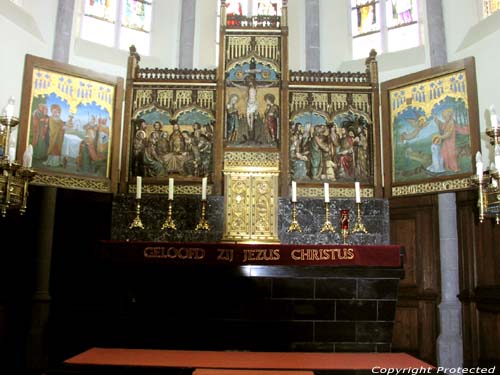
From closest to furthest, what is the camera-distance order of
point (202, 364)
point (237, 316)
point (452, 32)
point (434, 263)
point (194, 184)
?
point (202, 364), point (237, 316), point (194, 184), point (434, 263), point (452, 32)

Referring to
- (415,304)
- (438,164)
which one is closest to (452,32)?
(438,164)

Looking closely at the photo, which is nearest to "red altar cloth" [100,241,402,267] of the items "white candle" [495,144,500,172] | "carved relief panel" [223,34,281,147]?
"white candle" [495,144,500,172]

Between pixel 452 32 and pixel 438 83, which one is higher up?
pixel 452 32

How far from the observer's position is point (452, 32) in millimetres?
10789

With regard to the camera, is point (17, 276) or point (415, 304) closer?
point (17, 276)

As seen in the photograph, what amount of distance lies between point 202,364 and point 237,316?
140 cm

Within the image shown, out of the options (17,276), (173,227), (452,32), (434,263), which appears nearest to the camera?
(173,227)

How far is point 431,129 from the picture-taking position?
8766mm

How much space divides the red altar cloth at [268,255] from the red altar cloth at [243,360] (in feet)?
3.64

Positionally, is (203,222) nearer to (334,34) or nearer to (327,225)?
(327,225)

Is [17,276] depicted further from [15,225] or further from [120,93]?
[120,93]

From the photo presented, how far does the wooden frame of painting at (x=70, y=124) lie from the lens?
27.6 ft

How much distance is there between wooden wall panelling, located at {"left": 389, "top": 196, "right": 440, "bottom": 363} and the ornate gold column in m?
3.29

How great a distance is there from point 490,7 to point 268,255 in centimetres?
716
